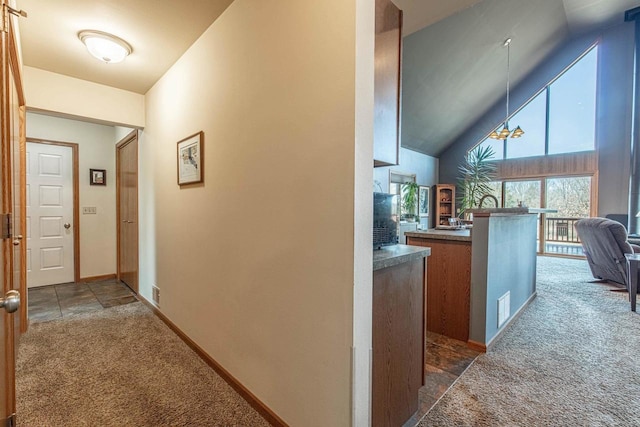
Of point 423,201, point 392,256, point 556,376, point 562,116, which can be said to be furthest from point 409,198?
point 392,256

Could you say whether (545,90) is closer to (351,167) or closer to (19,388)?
(351,167)

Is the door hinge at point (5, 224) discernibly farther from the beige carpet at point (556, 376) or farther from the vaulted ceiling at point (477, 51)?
the vaulted ceiling at point (477, 51)

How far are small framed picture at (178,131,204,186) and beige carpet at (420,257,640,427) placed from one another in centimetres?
224

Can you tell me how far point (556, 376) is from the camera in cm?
189

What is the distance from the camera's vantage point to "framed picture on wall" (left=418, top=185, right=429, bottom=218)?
7.72m

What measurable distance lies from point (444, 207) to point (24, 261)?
8561 mm

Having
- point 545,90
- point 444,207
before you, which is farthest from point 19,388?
point 545,90

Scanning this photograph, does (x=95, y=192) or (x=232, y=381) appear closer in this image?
(x=232, y=381)

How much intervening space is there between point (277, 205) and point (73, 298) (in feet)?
11.9

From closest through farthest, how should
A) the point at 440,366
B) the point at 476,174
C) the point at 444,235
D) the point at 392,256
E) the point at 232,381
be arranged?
the point at 392,256, the point at 232,381, the point at 440,366, the point at 444,235, the point at 476,174

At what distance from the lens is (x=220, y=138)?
1972mm

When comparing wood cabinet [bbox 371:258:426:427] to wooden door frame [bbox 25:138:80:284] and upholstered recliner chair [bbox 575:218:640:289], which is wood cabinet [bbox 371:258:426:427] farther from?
wooden door frame [bbox 25:138:80:284]

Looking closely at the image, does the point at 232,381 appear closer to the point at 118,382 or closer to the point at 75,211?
the point at 118,382

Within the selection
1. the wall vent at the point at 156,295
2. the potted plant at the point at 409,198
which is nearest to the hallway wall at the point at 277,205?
the wall vent at the point at 156,295
